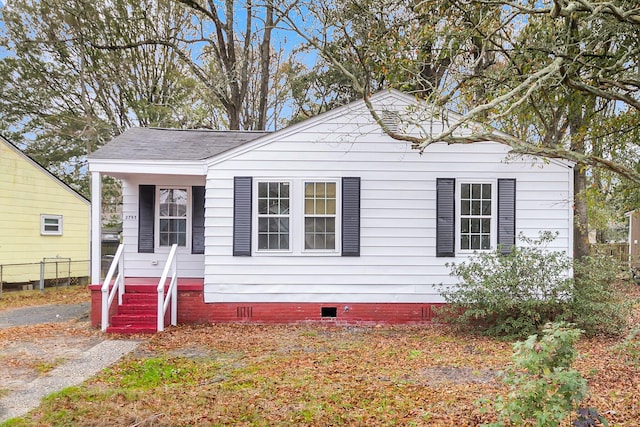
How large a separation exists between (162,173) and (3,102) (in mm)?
14816

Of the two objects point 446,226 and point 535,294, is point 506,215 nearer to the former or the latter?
point 446,226

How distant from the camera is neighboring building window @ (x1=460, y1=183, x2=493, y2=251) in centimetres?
881

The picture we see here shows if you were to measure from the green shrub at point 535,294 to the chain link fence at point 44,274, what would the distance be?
12869mm

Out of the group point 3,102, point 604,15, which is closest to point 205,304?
point 604,15

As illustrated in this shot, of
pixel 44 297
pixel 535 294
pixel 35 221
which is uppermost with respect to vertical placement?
pixel 35 221

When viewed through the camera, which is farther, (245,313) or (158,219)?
(158,219)

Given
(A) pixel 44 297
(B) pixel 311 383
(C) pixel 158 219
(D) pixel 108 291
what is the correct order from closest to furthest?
(B) pixel 311 383 < (D) pixel 108 291 < (C) pixel 158 219 < (A) pixel 44 297

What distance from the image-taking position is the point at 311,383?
525 cm

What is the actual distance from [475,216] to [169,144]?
6477 mm

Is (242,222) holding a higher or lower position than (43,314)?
higher

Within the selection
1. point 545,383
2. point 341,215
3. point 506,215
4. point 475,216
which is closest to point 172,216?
point 341,215

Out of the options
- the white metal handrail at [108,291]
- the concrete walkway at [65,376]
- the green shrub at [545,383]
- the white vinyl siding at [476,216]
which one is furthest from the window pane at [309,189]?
the green shrub at [545,383]

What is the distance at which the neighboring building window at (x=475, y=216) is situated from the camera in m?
8.81

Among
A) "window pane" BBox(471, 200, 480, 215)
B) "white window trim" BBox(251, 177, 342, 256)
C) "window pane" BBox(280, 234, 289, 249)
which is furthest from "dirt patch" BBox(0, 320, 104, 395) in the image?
"window pane" BBox(471, 200, 480, 215)
